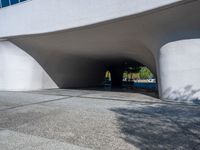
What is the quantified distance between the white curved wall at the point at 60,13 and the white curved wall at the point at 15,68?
4.21 ft

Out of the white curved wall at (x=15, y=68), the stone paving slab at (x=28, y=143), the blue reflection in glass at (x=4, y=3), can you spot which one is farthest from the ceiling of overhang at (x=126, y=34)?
the stone paving slab at (x=28, y=143)

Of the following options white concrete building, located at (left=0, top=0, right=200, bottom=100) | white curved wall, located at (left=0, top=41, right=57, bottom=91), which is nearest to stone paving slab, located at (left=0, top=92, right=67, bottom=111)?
white curved wall, located at (left=0, top=41, right=57, bottom=91)

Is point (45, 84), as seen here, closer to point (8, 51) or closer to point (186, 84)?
point (8, 51)

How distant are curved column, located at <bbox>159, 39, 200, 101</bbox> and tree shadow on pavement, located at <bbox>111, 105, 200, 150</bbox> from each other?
8.09 feet

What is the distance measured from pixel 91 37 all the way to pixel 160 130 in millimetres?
9425

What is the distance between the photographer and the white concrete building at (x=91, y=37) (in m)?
8.49

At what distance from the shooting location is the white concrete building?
849cm

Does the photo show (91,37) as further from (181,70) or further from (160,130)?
(160,130)

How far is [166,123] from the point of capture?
17.4 feet

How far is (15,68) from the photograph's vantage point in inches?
587

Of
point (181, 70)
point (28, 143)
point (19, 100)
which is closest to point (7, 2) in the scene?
point (19, 100)

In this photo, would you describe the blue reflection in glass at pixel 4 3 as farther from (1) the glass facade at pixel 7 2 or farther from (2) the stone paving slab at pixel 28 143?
(2) the stone paving slab at pixel 28 143

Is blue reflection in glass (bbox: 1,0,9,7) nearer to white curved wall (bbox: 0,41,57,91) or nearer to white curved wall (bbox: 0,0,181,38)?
white curved wall (bbox: 0,0,181,38)

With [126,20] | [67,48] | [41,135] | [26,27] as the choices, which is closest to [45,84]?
[67,48]
